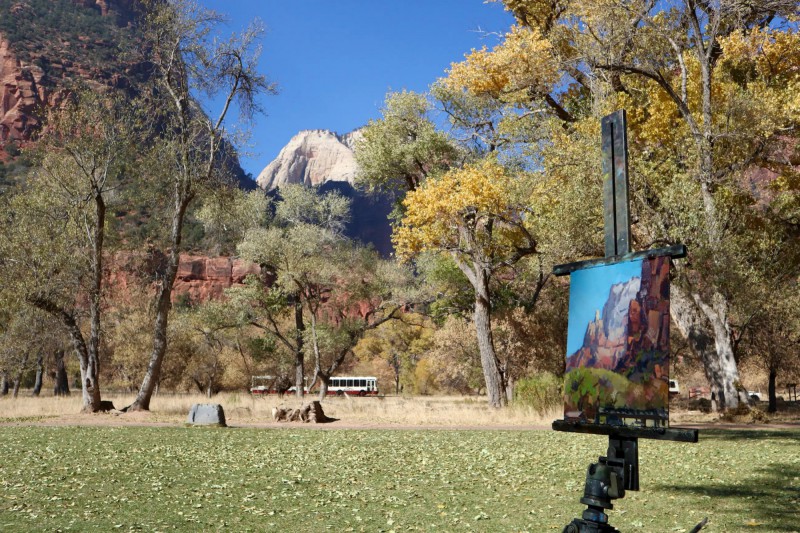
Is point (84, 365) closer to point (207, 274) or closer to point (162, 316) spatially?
point (162, 316)

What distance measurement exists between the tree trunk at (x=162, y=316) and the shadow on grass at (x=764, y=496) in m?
19.9

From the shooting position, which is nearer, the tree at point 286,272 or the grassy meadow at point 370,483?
the grassy meadow at point 370,483

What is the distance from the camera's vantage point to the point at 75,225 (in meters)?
26.7

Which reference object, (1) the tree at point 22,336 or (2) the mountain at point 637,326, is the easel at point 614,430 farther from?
(1) the tree at point 22,336

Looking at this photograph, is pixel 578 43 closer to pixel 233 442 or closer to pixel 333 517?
pixel 233 442

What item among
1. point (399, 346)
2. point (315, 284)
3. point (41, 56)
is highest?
point (41, 56)

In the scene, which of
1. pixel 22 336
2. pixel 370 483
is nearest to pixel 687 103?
pixel 370 483

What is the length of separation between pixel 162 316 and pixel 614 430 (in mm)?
23643

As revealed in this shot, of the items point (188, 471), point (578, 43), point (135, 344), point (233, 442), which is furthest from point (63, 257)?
point (135, 344)

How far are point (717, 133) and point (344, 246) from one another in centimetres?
2967

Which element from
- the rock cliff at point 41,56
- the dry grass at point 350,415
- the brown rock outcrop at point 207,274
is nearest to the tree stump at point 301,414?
the dry grass at point 350,415

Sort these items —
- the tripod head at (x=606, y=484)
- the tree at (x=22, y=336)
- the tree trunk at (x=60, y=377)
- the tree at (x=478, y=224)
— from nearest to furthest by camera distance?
1. the tripod head at (x=606, y=484)
2. the tree at (x=478, y=224)
3. the tree at (x=22, y=336)
4. the tree trunk at (x=60, y=377)

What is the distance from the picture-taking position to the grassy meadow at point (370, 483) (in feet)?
25.1

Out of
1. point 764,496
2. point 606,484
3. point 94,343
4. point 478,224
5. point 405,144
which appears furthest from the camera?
point 405,144
